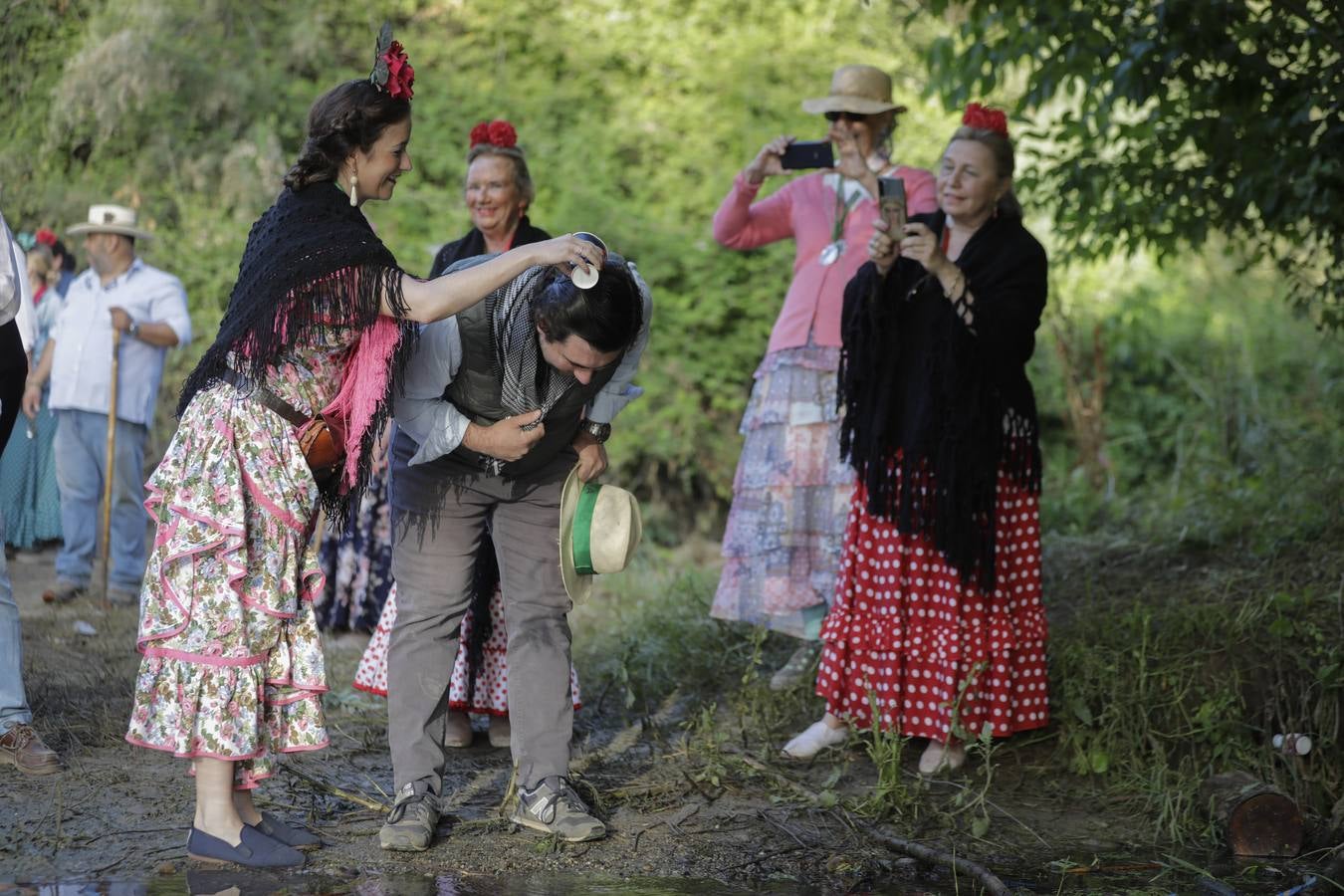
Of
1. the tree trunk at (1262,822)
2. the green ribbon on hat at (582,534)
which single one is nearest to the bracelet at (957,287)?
the green ribbon on hat at (582,534)

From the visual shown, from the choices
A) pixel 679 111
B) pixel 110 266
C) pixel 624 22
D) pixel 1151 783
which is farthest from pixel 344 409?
pixel 624 22

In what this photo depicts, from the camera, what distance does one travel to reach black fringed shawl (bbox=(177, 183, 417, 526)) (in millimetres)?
3539

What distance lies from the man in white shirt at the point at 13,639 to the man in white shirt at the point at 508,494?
49.1 inches

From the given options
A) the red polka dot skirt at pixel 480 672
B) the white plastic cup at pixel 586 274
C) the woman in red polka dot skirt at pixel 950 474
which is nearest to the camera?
the white plastic cup at pixel 586 274

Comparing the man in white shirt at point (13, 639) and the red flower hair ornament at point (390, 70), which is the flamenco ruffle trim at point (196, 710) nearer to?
the man in white shirt at point (13, 639)

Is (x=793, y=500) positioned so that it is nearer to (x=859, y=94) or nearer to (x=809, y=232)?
(x=809, y=232)

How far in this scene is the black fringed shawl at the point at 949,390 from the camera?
15.4 feet

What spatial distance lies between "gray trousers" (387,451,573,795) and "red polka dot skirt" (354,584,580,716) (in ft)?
2.62

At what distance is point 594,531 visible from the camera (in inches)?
161

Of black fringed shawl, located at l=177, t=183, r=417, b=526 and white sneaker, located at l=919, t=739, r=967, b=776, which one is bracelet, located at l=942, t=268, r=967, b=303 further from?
black fringed shawl, located at l=177, t=183, r=417, b=526

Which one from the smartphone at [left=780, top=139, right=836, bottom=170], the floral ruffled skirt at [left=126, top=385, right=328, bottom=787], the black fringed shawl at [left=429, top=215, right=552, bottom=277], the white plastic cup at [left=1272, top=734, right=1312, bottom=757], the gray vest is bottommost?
the white plastic cup at [left=1272, top=734, right=1312, bottom=757]

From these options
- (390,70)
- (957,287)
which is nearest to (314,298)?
(390,70)

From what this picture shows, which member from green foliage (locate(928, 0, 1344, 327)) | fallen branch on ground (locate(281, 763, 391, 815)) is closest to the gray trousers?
fallen branch on ground (locate(281, 763, 391, 815))

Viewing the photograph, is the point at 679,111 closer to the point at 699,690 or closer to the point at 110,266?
the point at 110,266
